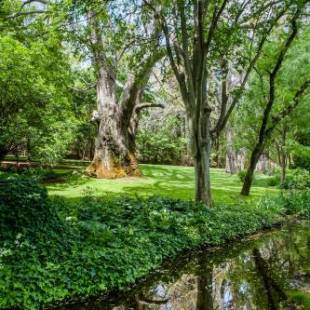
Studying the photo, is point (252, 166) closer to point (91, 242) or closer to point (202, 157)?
point (202, 157)

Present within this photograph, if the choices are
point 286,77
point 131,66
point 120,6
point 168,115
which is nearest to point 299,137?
point 286,77

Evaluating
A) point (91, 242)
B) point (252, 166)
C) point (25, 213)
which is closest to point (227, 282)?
point (91, 242)

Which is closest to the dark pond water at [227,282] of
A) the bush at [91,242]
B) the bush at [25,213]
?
the bush at [91,242]

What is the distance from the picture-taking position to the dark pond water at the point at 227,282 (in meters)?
6.80

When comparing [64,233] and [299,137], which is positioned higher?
[299,137]

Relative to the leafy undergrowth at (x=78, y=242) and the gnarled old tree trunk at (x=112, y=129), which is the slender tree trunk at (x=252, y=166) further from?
the leafy undergrowth at (x=78, y=242)

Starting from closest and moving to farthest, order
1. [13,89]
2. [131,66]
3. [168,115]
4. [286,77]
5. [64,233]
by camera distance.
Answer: [64,233]
[131,66]
[13,89]
[286,77]
[168,115]

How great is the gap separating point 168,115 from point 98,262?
4179 cm

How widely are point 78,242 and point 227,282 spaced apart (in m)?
2.88

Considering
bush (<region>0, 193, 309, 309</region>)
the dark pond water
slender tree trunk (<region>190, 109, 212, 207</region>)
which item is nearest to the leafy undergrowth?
bush (<region>0, 193, 309, 309</region>)

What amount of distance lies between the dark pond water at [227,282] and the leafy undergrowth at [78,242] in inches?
12.9

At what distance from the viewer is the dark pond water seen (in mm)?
6805

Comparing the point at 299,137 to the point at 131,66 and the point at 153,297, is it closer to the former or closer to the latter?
the point at 131,66

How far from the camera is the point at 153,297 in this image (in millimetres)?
7184
